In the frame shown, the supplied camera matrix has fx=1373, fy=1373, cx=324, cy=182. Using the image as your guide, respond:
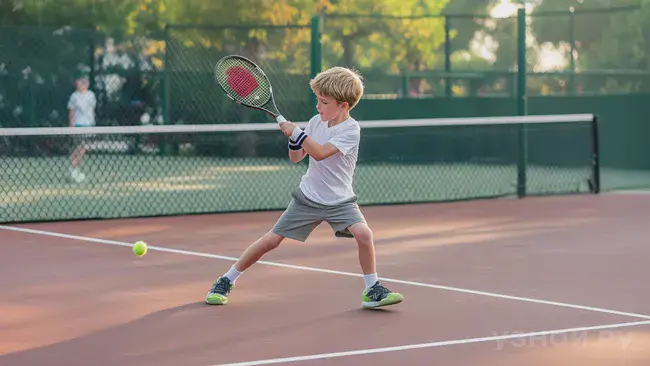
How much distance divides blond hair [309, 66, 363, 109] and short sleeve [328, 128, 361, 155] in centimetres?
16

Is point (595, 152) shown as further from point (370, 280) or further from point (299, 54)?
point (370, 280)

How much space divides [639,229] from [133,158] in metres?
9.43

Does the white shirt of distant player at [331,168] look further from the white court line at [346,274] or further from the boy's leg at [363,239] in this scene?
the white court line at [346,274]

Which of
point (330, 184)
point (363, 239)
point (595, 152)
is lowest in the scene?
point (363, 239)

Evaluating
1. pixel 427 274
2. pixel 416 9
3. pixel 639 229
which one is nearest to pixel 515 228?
pixel 639 229

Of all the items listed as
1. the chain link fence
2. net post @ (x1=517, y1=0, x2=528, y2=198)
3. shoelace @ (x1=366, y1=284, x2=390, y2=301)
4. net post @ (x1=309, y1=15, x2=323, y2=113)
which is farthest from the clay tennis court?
the chain link fence

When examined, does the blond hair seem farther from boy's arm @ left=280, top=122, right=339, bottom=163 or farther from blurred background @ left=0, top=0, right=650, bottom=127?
blurred background @ left=0, top=0, right=650, bottom=127

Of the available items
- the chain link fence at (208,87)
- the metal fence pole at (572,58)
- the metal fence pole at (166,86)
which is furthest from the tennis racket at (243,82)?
the metal fence pole at (572,58)

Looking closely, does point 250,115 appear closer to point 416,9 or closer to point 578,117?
point 578,117

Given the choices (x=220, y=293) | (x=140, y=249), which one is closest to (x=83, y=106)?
(x=140, y=249)

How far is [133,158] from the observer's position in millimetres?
19688

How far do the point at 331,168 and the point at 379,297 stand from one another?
0.78m

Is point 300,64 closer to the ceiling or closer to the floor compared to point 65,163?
closer to the ceiling

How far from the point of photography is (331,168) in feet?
25.5
